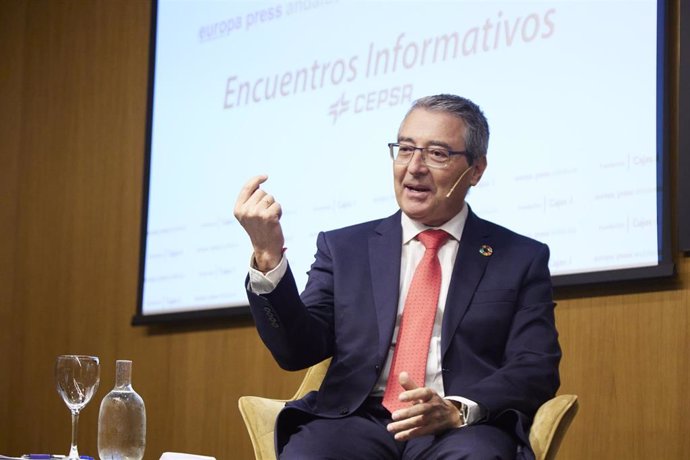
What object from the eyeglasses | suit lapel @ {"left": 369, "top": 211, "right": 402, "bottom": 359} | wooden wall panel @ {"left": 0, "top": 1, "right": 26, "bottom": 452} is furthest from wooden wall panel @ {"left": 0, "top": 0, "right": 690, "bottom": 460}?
the eyeglasses

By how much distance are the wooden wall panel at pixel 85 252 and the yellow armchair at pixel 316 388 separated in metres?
1.78

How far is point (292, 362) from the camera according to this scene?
2.62m

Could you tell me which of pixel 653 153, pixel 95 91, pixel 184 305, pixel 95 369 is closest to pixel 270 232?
pixel 95 369

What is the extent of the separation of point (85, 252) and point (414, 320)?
3.44 metres

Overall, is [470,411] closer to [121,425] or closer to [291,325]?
[291,325]

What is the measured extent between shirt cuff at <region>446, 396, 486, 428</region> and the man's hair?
76 cm

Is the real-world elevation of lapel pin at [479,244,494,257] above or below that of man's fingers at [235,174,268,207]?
below

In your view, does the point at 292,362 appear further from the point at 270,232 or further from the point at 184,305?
the point at 184,305

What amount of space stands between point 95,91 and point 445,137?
3.45 meters

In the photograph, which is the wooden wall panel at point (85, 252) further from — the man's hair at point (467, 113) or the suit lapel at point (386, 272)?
the man's hair at point (467, 113)

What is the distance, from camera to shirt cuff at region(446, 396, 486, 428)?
241 cm

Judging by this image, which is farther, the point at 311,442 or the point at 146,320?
the point at 146,320

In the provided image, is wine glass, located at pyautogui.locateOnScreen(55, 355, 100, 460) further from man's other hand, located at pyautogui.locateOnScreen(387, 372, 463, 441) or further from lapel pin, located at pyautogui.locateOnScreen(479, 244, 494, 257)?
lapel pin, located at pyautogui.locateOnScreen(479, 244, 494, 257)

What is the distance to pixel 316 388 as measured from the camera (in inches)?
119
